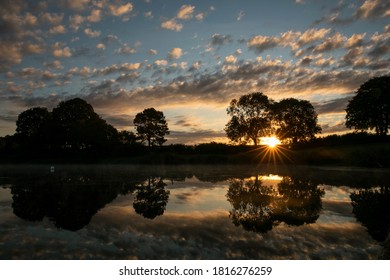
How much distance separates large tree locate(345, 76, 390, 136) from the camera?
68750 millimetres

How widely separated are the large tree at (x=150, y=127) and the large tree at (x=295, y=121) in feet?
107

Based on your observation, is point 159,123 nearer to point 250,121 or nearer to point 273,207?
point 250,121

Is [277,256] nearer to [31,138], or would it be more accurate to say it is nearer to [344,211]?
[344,211]

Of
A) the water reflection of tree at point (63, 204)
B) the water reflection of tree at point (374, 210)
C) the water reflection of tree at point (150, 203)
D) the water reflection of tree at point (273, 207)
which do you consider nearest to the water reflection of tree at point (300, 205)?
the water reflection of tree at point (273, 207)

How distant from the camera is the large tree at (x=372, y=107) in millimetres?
68750

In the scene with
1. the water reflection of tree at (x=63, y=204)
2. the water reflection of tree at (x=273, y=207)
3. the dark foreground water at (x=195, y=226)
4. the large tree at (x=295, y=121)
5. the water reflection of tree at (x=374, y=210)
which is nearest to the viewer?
the dark foreground water at (x=195, y=226)

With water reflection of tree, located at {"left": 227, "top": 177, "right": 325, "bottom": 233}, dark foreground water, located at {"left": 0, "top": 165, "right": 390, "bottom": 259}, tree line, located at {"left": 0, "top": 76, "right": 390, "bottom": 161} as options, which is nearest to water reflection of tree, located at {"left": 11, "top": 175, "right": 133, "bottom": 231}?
dark foreground water, located at {"left": 0, "top": 165, "right": 390, "bottom": 259}

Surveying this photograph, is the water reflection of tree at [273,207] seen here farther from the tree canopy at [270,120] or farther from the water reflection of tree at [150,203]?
the tree canopy at [270,120]

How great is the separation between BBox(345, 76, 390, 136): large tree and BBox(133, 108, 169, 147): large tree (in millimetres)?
49926

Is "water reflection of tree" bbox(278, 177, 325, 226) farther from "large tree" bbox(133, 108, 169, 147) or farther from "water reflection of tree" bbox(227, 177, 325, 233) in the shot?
"large tree" bbox(133, 108, 169, 147)

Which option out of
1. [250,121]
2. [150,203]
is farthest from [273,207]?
[250,121]

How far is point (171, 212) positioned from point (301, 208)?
6393mm

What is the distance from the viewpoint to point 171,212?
14734mm
